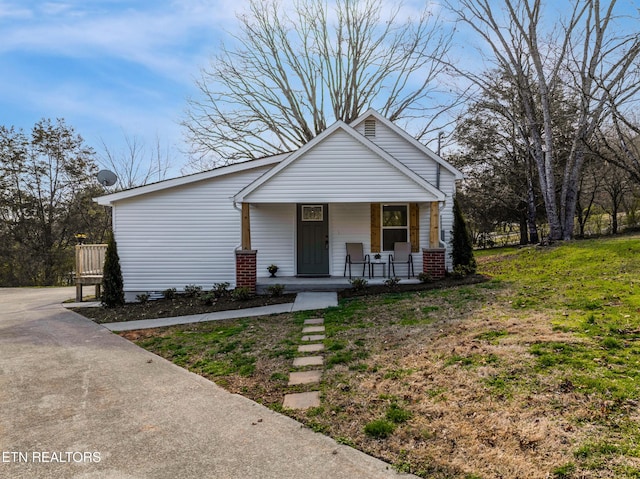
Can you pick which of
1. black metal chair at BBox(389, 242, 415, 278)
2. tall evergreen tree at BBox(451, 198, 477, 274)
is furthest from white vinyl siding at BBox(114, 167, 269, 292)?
tall evergreen tree at BBox(451, 198, 477, 274)

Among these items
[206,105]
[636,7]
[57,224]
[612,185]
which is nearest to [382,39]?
[206,105]

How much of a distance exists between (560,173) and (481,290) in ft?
45.3

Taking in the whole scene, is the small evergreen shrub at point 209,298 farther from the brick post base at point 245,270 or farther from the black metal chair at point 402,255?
the black metal chair at point 402,255

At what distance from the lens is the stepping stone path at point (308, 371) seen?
12.3ft

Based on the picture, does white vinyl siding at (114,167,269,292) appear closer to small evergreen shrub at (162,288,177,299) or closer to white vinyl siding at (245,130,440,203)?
small evergreen shrub at (162,288,177,299)

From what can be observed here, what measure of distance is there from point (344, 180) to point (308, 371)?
630 cm

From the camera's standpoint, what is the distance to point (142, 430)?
3318 mm

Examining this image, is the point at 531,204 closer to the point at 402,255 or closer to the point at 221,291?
the point at 402,255

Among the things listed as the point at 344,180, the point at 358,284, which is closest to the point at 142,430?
the point at 358,284

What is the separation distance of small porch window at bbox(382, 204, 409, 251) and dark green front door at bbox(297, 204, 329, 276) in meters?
1.74

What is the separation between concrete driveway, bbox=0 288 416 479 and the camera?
2725mm

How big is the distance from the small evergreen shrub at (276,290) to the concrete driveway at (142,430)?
172 inches

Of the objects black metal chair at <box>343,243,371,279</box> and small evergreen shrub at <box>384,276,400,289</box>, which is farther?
black metal chair at <box>343,243,371,279</box>

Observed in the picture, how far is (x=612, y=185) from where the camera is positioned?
20.0m
